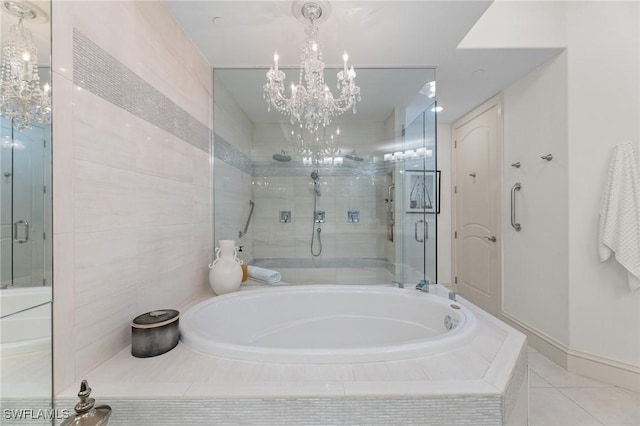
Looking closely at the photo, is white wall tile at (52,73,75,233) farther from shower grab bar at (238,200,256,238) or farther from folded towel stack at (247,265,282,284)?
shower grab bar at (238,200,256,238)

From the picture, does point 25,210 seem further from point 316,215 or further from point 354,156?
point 354,156

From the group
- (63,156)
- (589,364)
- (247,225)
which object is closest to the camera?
(63,156)

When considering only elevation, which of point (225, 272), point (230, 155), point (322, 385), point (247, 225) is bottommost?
point (322, 385)

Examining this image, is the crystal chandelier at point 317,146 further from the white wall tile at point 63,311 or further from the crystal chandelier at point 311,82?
the white wall tile at point 63,311

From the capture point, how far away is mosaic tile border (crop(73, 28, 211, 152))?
998 mm

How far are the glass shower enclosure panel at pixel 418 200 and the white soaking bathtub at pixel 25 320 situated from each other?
2215mm

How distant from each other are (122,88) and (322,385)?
146 cm

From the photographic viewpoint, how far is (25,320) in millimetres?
802

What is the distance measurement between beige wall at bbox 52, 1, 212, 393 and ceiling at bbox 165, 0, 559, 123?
0.88 feet

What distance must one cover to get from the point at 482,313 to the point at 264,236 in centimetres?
205

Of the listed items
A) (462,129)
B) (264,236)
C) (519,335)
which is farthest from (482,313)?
(462,129)

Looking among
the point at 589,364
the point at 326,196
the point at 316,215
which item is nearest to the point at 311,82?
the point at 326,196

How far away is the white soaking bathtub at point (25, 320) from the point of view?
734 mm

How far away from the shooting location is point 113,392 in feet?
3.01
